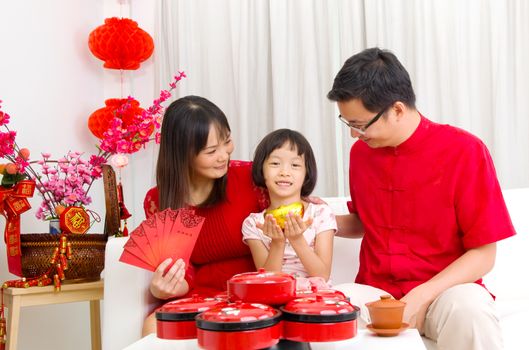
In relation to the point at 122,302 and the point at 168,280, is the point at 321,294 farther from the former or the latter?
the point at 122,302

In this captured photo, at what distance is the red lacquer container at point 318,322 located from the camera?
1131 millimetres

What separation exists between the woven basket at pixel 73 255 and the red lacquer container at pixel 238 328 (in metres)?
1.30

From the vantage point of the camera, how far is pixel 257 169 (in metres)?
2.07

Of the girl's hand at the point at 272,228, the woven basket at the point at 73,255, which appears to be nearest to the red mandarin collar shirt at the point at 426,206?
the girl's hand at the point at 272,228

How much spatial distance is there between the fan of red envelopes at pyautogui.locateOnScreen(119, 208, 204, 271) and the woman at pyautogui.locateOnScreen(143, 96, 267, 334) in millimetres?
275

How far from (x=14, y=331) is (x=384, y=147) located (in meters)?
1.34

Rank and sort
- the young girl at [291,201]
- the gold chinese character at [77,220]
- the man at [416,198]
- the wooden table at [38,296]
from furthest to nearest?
the gold chinese character at [77,220]
the wooden table at [38,296]
the young girl at [291,201]
the man at [416,198]

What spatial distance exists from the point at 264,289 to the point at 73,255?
1.27 meters

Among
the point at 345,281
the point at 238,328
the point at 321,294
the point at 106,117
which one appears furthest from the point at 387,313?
the point at 106,117

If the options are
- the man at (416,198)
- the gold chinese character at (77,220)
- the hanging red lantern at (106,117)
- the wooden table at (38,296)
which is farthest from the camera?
the hanging red lantern at (106,117)

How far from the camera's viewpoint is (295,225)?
5.59ft

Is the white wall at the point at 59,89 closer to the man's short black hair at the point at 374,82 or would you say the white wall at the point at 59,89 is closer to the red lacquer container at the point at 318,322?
the man's short black hair at the point at 374,82

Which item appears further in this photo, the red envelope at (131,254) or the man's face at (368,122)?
the man's face at (368,122)

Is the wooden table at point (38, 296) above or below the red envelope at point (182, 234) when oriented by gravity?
below
